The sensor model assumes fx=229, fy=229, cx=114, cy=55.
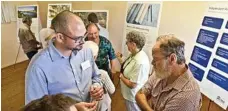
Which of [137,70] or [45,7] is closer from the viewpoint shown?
[137,70]

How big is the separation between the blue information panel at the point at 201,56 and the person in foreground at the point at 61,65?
1.45m

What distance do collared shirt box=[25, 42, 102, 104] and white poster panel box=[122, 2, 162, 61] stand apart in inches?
75.6

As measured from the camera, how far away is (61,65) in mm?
1556

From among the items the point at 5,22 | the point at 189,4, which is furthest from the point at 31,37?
the point at 189,4

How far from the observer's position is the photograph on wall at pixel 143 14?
135 inches

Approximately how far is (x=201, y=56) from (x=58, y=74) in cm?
174

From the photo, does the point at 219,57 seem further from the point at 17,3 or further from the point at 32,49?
the point at 17,3

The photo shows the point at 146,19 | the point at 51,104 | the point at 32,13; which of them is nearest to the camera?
the point at 51,104

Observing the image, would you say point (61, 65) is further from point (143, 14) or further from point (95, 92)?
point (143, 14)

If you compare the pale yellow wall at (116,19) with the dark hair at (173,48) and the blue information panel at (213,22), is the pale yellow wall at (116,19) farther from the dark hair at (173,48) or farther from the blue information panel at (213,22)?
the dark hair at (173,48)

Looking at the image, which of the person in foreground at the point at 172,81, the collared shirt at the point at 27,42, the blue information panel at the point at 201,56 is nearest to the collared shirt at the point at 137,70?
the person in foreground at the point at 172,81

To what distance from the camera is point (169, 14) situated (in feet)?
12.9

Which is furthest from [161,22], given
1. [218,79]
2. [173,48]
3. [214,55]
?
[173,48]

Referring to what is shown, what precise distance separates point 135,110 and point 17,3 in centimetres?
453
